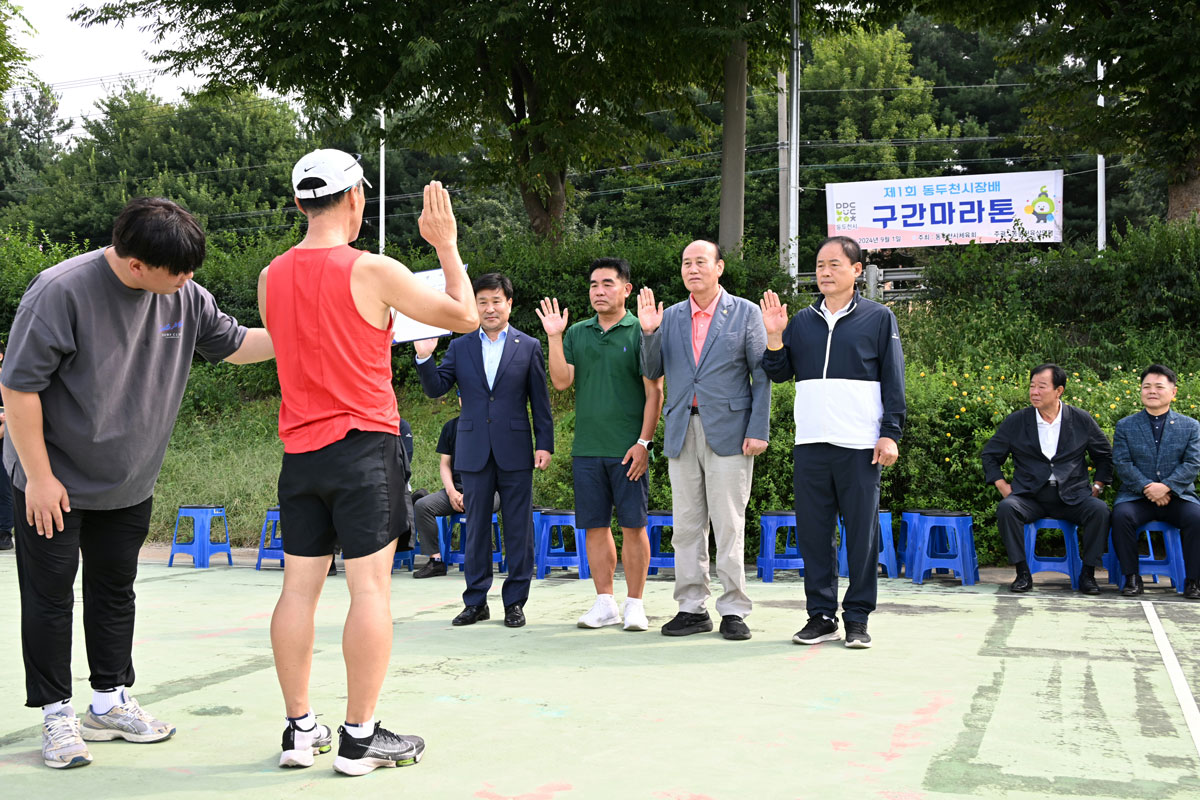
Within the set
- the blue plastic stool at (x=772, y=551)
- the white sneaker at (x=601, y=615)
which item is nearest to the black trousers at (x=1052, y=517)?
the blue plastic stool at (x=772, y=551)

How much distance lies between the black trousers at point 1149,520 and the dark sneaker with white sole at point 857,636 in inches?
95.9

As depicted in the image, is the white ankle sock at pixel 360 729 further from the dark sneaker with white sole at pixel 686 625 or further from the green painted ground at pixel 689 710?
the dark sneaker with white sole at pixel 686 625

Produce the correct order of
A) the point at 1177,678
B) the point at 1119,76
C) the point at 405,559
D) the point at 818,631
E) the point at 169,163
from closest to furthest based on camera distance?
the point at 1177,678 → the point at 818,631 → the point at 405,559 → the point at 1119,76 → the point at 169,163

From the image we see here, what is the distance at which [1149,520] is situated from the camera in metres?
6.56

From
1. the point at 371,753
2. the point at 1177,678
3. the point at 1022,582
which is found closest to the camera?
the point at 371,753

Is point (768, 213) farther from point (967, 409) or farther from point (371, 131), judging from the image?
point (967, 409)

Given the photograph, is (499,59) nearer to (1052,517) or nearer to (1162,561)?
(1052,517)

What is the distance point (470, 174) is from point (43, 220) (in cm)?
2641

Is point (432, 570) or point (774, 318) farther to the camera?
point (432, 570)

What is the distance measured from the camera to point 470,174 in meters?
16.1

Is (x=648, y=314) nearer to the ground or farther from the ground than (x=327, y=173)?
nearer to the ground

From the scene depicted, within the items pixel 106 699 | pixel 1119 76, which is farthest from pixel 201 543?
pixel 1119 76

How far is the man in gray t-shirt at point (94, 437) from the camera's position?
3.20 metres

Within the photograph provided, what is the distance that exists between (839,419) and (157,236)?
3149 millimetres
